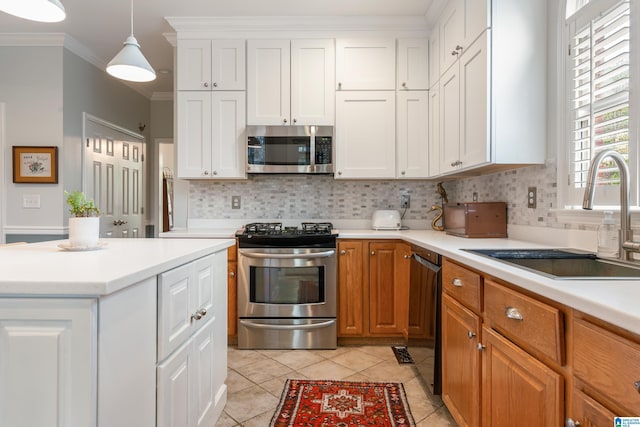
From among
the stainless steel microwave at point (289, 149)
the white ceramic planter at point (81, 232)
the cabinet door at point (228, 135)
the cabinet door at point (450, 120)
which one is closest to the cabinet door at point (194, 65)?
the cabinet door at point (228, 135)

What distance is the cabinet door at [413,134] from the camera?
3141mm

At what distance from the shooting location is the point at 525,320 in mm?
1108

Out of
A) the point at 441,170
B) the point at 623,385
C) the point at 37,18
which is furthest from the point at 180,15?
the point at 623,385

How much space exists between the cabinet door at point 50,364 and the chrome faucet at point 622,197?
4.96ft

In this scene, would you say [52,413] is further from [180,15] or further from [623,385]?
[180,15]

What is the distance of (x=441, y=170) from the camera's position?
284cm

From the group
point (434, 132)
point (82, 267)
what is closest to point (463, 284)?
point (82, 267)

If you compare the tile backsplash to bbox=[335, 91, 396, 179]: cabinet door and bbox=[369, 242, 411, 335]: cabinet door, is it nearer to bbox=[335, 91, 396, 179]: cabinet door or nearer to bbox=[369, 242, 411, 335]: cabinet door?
bbox=[335, 91, 396, 179]: cabinet door

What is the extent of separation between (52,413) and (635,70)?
2.19m

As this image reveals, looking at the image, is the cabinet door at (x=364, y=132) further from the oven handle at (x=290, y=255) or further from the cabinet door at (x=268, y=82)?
the oven handle at (x=290, y=255)

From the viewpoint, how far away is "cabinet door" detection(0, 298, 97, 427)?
2.73 feet

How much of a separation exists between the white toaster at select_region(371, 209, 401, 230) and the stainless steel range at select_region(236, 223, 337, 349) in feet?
1.85

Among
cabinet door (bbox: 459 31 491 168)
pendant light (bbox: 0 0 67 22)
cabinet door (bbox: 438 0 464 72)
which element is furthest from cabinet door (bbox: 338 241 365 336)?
pendant light (bbox: 0 0 67 22)

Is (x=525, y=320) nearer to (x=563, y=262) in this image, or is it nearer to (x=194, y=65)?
(x=563, y=262)
